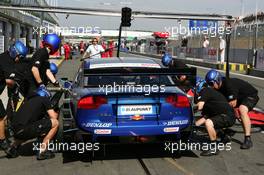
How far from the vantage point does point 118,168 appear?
5.49 meters

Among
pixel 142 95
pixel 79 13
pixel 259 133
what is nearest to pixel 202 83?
pixel 259 133

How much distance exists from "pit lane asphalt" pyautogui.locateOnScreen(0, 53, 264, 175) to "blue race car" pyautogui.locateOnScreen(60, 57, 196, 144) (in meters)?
0.38

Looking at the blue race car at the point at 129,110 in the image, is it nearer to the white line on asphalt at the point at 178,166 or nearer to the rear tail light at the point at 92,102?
the rear tail light at the point at 92,102

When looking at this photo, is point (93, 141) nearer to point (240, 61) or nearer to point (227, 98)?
point (227, 98)

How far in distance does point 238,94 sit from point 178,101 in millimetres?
1560

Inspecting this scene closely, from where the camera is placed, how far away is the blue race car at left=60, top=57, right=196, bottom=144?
18.1 feet

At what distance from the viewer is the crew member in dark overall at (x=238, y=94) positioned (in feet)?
21.5

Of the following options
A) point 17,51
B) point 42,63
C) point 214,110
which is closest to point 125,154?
point 214,110

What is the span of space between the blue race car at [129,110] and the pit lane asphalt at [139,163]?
0.38 meters

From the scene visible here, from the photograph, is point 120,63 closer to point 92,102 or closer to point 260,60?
point 92,102

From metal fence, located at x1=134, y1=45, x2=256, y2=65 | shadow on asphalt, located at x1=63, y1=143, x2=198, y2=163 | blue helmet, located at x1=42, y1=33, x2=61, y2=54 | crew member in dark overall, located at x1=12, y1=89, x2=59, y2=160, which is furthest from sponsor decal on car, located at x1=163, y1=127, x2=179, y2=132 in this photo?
metal fence, located at x1=134, y1=45, x2=256, y2=65

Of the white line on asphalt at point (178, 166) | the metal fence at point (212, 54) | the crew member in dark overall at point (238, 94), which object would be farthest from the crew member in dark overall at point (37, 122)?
the metal fence at point (212, 54)

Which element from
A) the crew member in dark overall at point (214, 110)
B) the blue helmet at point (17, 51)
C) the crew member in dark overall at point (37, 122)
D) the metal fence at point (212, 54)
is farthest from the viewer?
the metal fence at point (212, 54)

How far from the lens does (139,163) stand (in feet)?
18.8
